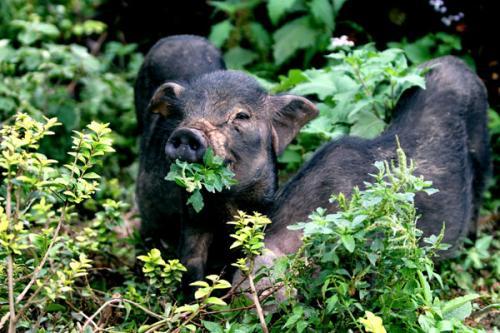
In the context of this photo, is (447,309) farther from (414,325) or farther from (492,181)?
(492,181)

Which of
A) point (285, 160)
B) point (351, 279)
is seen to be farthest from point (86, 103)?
point (351, 279)

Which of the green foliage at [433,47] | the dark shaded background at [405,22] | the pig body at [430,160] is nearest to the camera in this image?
the pig body at [430,160]

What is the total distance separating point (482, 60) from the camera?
727 centimetres

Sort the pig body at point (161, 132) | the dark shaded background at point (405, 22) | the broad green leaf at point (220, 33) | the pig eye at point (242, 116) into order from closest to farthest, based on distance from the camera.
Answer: the pig eye at point (242, 116)
the pig body at point (161, 132)
the dark shaded background at point (405, 22)
the broad green leaf at point (220, 33)

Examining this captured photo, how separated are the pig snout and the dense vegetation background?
36cm

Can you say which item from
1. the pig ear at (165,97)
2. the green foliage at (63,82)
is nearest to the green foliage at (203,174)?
the pig ear at (165,97)

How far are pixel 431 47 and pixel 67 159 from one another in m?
2.80

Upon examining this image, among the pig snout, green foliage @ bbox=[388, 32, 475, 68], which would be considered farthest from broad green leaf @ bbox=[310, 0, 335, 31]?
the pig snout

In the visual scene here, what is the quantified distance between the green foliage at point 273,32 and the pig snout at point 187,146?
2.98 meters

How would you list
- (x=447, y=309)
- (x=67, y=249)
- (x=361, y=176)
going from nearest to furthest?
(x=447, y=309) → (x=67, y=249) → (x=361, y=176)

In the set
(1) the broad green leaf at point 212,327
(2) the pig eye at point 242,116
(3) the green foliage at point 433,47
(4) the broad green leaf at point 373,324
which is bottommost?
(3) the green foliage at point 433,47

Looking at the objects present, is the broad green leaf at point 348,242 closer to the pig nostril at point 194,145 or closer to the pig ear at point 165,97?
the pig nostril at point 194,145

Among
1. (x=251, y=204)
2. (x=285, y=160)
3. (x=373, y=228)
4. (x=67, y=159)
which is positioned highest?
(x=373, y=228)

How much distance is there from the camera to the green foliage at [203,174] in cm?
413
